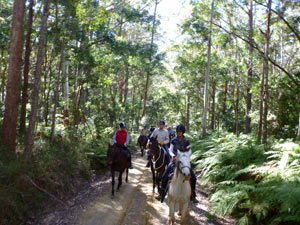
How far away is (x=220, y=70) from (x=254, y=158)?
517 inches

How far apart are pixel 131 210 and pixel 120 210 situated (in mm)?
336

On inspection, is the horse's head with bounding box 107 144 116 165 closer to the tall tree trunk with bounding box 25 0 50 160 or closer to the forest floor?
the forest floor

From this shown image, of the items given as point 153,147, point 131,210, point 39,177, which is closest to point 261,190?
point 131,210

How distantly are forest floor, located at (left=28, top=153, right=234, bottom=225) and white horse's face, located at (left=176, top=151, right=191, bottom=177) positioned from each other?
7.34ft

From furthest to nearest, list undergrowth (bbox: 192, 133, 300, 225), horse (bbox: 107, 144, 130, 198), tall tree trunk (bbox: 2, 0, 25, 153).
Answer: tall tree trunk (bbox: 2, 0, 25, 153)
horse (bbox: 107, 144, 130, 198)
undergrowth (bbox: 192, 133, 300, 225)

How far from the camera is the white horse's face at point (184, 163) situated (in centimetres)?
508

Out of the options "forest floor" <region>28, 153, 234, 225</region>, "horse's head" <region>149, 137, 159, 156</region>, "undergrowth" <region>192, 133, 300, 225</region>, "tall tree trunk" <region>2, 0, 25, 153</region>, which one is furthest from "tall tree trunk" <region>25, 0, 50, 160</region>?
"undergrowth" <region>192, 133, 300, 225</region>

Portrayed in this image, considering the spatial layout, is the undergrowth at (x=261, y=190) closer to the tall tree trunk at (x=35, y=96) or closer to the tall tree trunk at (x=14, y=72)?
the tall tree trunk at (x=35, y=96)

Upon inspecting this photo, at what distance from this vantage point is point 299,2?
1148 centimetres

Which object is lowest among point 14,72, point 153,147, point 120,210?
point 120,210

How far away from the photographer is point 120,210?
728 cm

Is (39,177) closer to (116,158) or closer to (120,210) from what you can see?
(116,158)

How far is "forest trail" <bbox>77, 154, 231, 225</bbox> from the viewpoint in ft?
21.5

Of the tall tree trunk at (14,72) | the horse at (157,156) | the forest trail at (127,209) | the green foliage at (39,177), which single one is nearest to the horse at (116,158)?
the forest trail at (127,209)
